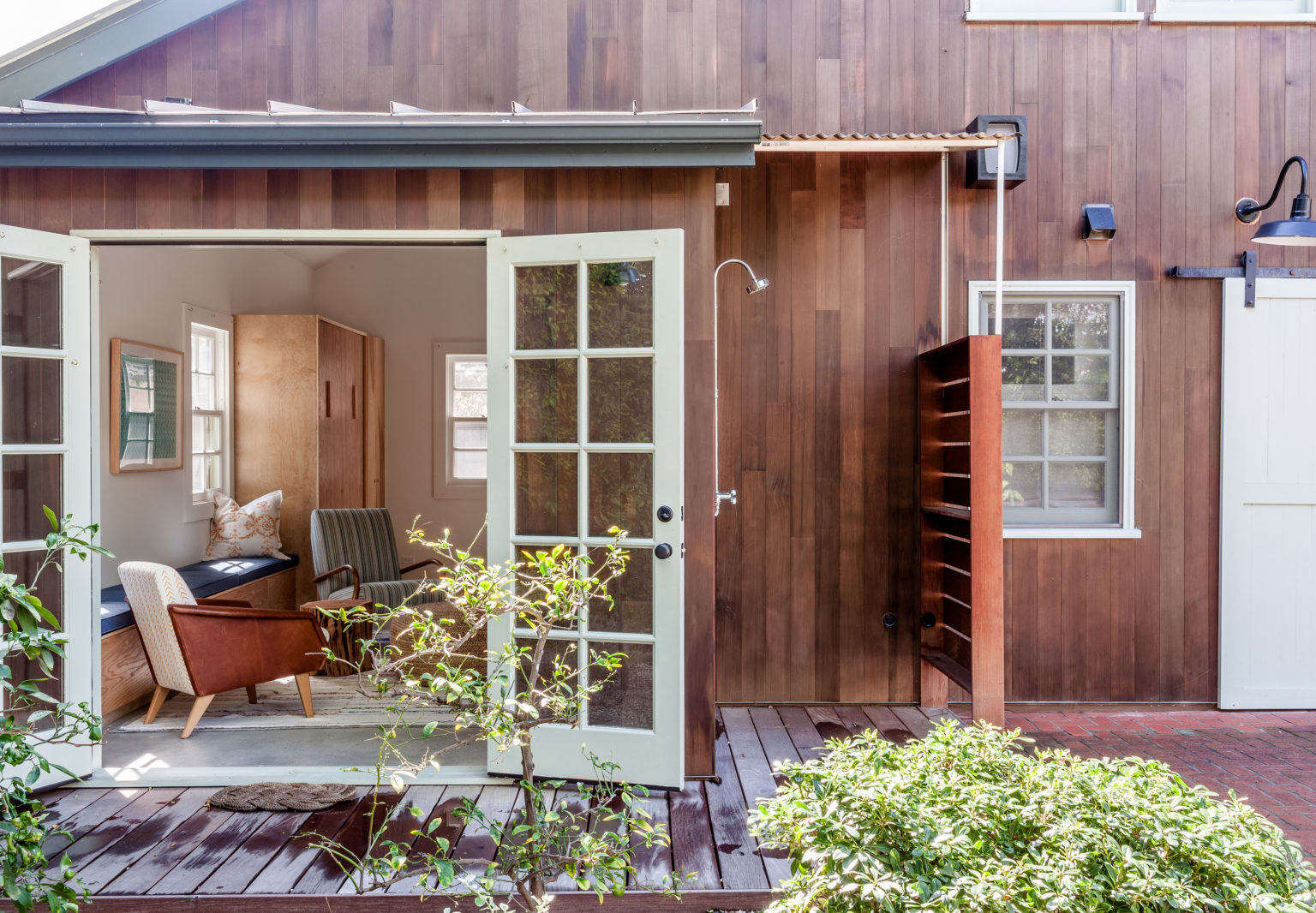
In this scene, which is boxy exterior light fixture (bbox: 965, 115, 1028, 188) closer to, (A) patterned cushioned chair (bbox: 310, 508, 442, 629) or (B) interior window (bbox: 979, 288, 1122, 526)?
(B) interior window (bbox: 979, 288, 1122, 526)

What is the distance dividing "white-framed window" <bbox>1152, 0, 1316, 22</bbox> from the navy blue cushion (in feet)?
18.6

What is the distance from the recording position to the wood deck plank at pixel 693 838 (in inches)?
96.2

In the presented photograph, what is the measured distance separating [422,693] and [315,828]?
1.39 meters

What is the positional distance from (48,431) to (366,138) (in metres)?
1.62

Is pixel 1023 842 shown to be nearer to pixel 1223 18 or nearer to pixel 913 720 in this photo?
pixel 913 720

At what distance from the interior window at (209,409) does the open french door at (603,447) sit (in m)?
3.49

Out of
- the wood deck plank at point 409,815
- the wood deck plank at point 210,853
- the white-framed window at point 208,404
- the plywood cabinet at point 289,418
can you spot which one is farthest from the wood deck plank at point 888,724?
the white-framed window at point 208,404

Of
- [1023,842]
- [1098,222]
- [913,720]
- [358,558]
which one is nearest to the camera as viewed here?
[1023,842]

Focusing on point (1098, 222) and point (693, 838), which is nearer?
point (693, 838)

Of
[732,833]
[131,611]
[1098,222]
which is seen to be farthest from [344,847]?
[1098,222]

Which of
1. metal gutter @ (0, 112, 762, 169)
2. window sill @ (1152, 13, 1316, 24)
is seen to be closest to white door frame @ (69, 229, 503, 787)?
metal gutter @ (0, 112, 762, 169)

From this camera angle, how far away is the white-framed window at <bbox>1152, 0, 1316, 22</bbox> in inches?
158

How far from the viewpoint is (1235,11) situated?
4035mm

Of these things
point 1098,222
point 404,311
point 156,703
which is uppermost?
point 404,311
